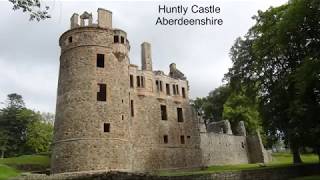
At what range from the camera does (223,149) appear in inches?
1588

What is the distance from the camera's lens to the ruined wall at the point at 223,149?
→ 37656mm

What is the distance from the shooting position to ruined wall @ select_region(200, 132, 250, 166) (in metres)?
37.7

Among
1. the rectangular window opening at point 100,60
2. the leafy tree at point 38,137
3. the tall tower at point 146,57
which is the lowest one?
the leafy tree at point 38,137

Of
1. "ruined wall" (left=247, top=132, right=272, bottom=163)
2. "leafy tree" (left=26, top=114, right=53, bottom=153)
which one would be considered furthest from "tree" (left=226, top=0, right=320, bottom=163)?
"leafy tree" (left=26, top=114, right=53, bottom=153)

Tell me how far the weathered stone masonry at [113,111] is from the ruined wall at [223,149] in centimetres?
194

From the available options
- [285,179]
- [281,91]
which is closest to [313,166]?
[285,179]

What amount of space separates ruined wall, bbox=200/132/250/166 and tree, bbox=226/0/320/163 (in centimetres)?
916

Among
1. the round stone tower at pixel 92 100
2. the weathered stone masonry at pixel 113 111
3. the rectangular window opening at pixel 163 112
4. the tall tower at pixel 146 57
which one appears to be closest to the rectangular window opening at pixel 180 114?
the weathered stone masonry at pixel 113 111

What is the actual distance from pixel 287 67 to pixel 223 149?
17211mm

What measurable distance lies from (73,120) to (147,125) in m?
8.35

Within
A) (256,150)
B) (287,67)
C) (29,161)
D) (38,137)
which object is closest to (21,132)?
(38,137)

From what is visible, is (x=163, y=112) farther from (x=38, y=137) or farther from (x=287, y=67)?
(x=38, y=137)

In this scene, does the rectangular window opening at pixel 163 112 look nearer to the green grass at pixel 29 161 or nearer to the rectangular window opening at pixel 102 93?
the rectangular window opening at pixel 102 93

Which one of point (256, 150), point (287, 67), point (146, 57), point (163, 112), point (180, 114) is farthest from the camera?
point (256, 150)
